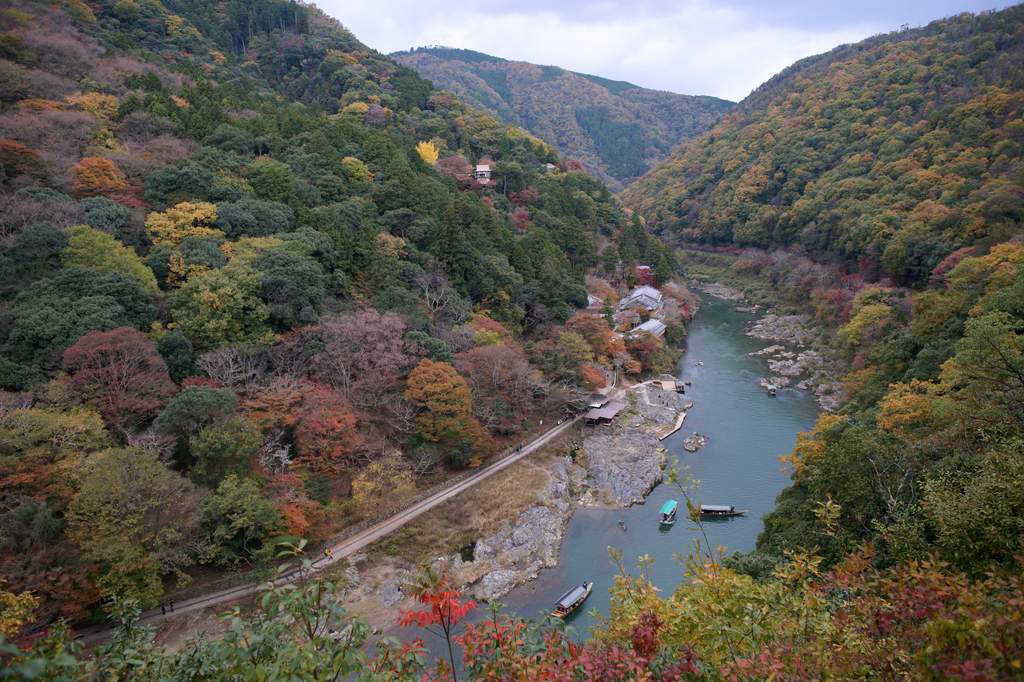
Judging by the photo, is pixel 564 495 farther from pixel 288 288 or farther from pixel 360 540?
pixel 288 288

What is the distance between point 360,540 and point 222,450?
576 centimetres

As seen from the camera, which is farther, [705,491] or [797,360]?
[797,360]

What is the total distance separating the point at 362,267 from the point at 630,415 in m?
16.3

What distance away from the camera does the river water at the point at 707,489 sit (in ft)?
60.6

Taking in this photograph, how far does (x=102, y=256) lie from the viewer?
777 inches

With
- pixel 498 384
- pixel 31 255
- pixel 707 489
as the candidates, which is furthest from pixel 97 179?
pixel 707 489

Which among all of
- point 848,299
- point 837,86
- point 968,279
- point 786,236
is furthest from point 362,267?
point 837,86

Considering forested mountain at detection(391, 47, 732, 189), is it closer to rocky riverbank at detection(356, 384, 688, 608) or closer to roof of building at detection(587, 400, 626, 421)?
roof of building at detection(587, 400, 626, 421)

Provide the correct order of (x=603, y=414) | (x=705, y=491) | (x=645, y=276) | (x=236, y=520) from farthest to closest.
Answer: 1. (x=645, y=276)
2. (x=603, y=414)
3. (x=705, y=491)
4. (x=236, y=520)

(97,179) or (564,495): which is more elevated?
(97,179)

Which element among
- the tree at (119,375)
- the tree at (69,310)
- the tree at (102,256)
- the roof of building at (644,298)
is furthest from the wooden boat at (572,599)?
the roof of building at (644,298)

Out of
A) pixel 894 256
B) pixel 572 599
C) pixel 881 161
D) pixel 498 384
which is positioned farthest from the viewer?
pixel 881 161

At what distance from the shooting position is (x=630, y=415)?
29562 millimetres

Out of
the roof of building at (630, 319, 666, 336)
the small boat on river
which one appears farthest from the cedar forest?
the small boat on river
